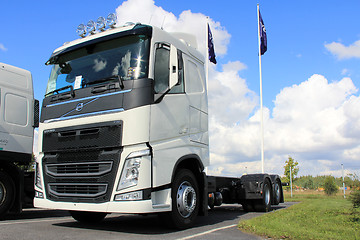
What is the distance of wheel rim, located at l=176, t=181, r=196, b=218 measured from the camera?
247 inches

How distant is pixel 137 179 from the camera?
543 centimetres

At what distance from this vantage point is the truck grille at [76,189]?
5625mm

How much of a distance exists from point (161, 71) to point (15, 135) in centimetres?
434

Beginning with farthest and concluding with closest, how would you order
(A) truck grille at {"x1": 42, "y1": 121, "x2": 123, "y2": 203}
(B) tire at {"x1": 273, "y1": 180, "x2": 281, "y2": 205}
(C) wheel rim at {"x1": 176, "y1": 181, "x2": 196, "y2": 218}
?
(B) tire at {"x1": 273, "y1": 180, "x2": 281, "y2": 205} < (C) wheel rim at {"x1": 176, "y1": 181, "x2": 196, "y2": 218} < (A) truck grille at {"x1": 42, "y1": 121, "x2": 123, "y2": 203}

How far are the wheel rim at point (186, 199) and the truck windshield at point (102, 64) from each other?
7.14ft

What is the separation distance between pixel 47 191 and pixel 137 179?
1.92 metres

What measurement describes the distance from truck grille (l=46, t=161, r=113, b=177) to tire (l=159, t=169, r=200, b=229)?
1254 millimetres

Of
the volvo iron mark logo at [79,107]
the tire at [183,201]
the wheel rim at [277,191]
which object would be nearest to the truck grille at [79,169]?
the volvo iron mark logo at [79,107]

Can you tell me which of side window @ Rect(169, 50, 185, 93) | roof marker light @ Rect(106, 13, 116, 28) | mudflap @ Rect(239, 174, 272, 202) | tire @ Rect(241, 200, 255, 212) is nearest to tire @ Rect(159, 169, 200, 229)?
side window @ Rect(169, 50, 185, 93)

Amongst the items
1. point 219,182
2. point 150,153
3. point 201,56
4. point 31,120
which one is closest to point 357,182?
point 219,182

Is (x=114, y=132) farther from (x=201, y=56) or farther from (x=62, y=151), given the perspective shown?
(x=201, y=56)

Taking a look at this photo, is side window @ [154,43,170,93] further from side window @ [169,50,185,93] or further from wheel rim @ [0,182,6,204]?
wheel rim @ [0,182,6,204]

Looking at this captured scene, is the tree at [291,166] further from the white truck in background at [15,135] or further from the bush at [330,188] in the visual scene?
the white truck in background at [15,135]

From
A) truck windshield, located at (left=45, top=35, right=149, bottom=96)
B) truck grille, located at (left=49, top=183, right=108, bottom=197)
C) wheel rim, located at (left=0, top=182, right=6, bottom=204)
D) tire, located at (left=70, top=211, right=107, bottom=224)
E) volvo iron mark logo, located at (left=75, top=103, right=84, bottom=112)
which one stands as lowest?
tire, located at (left=70, top=211, right=107, bottom=224)
